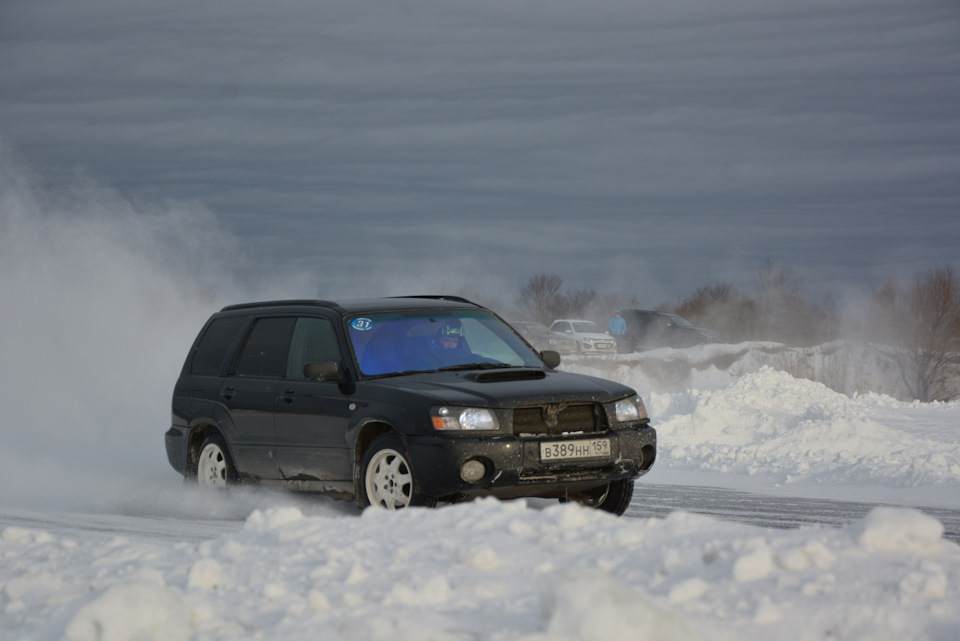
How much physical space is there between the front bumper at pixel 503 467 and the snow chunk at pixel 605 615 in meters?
3.64

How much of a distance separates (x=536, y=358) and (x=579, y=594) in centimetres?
578

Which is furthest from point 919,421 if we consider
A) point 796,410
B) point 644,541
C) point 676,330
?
point 676,330

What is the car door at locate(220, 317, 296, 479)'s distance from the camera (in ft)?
31.0

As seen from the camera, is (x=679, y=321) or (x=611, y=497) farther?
(x=679, y=321)

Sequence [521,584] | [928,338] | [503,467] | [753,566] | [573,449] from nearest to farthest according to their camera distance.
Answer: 1. [753,566]
2. [521,584]
3. [503,467]
4. [573,449]
5. [928,338]

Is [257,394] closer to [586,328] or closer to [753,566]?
[753,566]

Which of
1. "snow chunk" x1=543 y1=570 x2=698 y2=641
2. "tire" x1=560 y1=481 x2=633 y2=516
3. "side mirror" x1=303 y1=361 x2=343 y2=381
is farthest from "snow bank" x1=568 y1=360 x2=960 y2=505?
"snow chunk" x1=543 y1=570 x2=698 y2=641

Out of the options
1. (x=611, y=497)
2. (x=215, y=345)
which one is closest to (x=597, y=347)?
(x=215, y=345)

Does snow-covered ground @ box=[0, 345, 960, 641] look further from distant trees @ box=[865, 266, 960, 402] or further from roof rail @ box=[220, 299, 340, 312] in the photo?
distant trees @ box=[865, 266, 960, 402]

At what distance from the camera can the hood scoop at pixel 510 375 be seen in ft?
27.9

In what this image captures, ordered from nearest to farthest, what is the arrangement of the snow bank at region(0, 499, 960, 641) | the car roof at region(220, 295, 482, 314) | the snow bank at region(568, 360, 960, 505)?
the snow bank at region(0, 499, 960, 641) < the car roof at region(220, 295, 482, 314) < the snow bank at region(568, 360, 960, 505)

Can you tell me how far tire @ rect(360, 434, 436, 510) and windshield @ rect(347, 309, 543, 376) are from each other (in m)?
0.76

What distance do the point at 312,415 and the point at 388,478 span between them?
106cm

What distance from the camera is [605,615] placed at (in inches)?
154
